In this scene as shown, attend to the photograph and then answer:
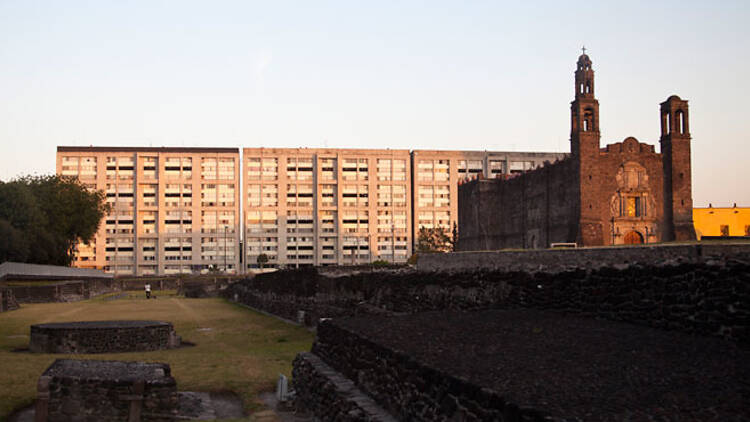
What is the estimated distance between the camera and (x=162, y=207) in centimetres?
12975

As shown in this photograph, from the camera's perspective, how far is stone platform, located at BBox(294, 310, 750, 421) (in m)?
6.55

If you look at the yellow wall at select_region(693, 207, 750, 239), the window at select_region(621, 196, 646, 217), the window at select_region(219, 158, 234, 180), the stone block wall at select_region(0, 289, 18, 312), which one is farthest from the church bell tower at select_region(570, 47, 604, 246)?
the window at select_region(219, 158, 234, 180)

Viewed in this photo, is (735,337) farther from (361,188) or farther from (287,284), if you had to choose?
(361,188)

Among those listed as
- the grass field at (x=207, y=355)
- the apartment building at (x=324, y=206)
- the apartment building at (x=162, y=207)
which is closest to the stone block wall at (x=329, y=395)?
the grass field at (x=207, y=355)

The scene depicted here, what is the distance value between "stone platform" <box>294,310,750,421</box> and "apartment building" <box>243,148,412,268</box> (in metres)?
118

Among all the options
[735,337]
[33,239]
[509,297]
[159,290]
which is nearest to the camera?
[735,337]

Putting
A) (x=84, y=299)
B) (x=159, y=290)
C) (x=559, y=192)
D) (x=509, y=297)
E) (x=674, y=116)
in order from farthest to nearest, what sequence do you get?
(x=159, y=290) < (x=84, y=299) < (x=559, y=192) < (x=674, y=116) < (x=509, y=297)

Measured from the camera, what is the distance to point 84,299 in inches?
2235

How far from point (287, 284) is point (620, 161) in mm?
21716

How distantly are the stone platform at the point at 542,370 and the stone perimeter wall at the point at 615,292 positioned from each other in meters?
0.32

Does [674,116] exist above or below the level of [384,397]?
above

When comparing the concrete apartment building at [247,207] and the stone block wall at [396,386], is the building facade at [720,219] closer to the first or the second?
the stone block wall at [396,386]

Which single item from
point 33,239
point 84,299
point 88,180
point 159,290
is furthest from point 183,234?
point 84,299

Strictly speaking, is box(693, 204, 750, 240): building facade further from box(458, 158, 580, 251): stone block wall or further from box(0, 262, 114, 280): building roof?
box(0, 262, 114, 280): building roof
